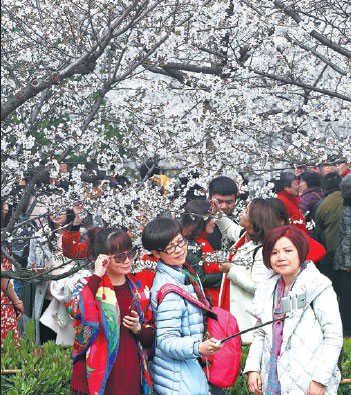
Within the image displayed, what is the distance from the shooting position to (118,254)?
3.94 meters

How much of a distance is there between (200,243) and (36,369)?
1.55 metres

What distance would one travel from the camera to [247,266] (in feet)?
16.6

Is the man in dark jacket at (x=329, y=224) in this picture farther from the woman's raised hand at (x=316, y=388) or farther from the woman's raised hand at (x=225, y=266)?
the woman's raised hand at (x=316, y=388)

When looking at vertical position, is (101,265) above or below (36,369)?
above

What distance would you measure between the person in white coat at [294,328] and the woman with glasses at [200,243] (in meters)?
1.40

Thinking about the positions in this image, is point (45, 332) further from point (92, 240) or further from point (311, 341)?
point (311, 341)

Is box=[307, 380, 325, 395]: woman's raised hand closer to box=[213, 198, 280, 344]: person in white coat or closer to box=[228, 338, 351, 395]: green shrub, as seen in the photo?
box=[228, 338, 351, 395]: green shrub

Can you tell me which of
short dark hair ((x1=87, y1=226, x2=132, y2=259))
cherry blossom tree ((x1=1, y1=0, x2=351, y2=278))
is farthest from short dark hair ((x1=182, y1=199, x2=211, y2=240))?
short dark hair ((x1=87, y1=226, x2=132, y2=259))

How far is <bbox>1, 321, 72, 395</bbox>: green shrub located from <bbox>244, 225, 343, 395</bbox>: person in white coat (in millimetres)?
1370

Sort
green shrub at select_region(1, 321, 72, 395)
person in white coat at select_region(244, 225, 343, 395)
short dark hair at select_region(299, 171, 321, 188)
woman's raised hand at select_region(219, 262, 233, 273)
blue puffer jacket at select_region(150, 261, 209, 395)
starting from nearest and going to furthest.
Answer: person in white coat at select_region(244, 225, 343, 395), blue puffer jacket at select_region(150, 261, 209, 395), green shrub at select_region(1, 321, 72, 395), woman's raised hand at select_region(219, 262, 233, 273), short dark hair at select_region(299, 171, 321, 188)

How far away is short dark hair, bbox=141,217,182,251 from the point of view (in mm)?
3996

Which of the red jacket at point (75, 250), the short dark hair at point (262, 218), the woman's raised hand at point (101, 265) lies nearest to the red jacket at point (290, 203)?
the short dark hair at point (262, 218)

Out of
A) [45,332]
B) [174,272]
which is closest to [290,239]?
[174,272]

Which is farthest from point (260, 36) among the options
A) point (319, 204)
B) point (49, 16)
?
point (319, 204)
